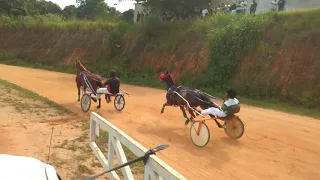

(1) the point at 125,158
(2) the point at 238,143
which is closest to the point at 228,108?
(2) the point at 238,143

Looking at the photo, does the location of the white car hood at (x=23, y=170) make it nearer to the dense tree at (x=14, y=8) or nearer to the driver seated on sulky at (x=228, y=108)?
the driver seated on sulky at (x=228, y=108)

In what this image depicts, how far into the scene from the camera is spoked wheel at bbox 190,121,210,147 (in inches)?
309

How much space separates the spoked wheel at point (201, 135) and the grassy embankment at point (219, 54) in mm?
6367

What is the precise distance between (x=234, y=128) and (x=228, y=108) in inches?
27.0

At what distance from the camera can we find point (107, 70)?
82.7 ft

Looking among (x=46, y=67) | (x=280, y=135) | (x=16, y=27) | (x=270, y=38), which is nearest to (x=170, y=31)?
(x=270, y=38)

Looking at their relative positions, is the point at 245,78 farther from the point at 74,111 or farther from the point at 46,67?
the point at 46,67

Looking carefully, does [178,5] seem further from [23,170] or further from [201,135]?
[23,170]

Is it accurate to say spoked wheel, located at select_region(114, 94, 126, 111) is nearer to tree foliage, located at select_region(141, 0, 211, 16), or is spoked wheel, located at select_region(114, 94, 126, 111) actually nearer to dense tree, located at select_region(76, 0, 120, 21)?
tree foliage, located at select_region(141, 0, 211, 16)

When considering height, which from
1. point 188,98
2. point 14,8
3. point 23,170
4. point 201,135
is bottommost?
point 201,135

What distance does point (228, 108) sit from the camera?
27.1 ft

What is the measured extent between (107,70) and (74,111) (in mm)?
13634

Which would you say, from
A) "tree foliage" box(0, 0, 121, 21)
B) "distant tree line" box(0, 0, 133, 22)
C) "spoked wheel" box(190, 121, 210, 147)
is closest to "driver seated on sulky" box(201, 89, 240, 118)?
"spoked wheel" box(190, 121, 210, 147)

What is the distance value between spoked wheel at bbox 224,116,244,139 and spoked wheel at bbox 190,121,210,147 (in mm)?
1000
